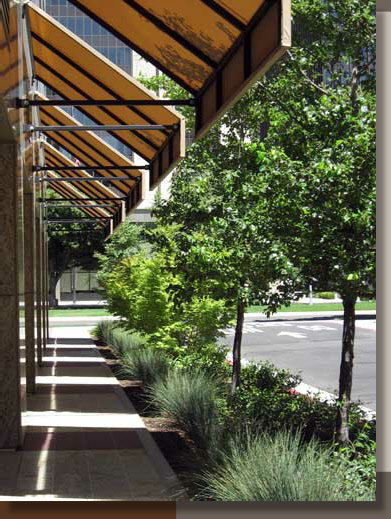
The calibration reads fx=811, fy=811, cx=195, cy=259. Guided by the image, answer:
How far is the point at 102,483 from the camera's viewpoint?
8.65 metres

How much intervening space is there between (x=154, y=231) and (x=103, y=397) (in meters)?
5.05

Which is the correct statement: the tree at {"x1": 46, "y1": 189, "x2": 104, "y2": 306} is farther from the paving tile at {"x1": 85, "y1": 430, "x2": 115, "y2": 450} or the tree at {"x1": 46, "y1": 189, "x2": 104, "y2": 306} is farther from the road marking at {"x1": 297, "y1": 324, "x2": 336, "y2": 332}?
the paving tile at {"x1": 85, "y1": 430, "x2": 115, "y2": 450}

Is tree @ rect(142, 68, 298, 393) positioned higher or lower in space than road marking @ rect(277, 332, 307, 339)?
higher

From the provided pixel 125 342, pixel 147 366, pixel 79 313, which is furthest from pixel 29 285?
pixel 79 313

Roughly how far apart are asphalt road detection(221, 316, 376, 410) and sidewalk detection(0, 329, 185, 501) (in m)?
5.23

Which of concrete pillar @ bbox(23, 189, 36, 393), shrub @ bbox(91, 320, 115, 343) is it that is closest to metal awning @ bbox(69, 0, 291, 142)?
concrete pillar @ bbox(23, 189, 36, 393)

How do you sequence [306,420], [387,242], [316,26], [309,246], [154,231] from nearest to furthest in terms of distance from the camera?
[387,242]
[309,246]
[306,420]
[316,26]
[154,231]

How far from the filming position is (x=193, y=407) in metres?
11.2

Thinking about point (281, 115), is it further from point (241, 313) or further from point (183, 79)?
point (241, 313)

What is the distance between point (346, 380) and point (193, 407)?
2.12 meters

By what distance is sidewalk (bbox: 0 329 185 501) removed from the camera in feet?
27.3

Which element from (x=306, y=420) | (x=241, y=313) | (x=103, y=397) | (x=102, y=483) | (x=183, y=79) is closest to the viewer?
(x=102, y=483)

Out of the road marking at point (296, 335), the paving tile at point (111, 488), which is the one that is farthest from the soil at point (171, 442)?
the road marking at point (296, 335)

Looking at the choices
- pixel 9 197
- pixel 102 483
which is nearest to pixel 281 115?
pixel 9 197
